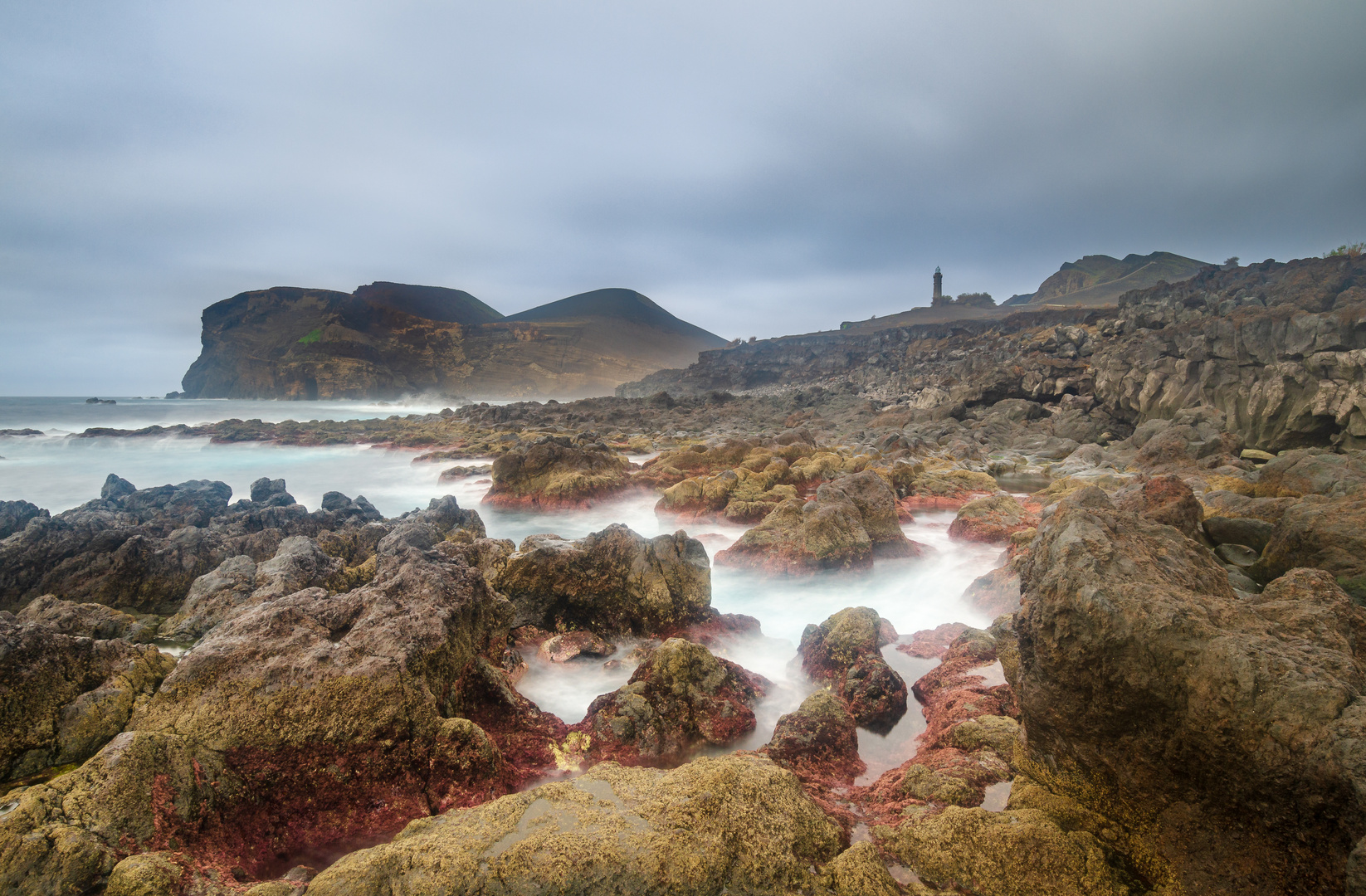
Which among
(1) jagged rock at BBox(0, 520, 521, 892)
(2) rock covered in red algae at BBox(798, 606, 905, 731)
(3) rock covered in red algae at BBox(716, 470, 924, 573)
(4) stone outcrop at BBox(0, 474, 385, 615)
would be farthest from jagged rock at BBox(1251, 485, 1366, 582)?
(4) stone outcrop at BBox(0, 474, 385, 615)

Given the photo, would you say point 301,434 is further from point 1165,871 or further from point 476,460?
point 1165,871

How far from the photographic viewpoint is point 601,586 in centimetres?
621

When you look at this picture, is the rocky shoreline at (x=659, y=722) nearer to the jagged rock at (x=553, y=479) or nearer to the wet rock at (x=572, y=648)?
the wet rock at (x=572, y=648)

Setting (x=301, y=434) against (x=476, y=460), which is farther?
(x=301, y=434)

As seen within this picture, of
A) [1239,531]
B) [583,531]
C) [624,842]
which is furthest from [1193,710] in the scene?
[583,531]

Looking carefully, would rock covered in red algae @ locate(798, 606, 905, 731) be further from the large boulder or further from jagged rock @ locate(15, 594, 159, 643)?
jagged rock @ locate(15, 594, 159, 643)

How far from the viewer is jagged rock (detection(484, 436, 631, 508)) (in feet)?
46.0

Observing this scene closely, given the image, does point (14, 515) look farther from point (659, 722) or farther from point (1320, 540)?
point (1320, 540)

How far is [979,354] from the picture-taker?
3953 centimetres

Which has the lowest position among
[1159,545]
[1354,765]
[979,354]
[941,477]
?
[941,477]

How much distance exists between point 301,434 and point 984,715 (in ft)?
136

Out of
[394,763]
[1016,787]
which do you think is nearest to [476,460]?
[394,763]

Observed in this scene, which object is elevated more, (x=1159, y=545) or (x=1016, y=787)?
(x=1159, y=545)

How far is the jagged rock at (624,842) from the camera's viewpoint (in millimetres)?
2035
